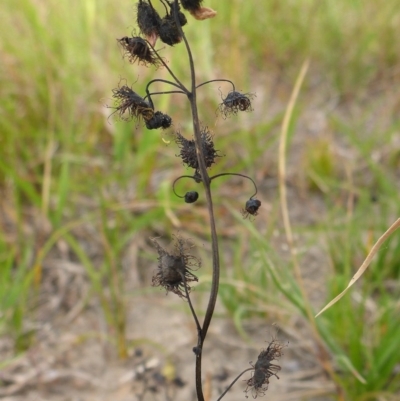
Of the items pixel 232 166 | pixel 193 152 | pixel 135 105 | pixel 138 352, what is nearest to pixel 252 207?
pixel 193 152

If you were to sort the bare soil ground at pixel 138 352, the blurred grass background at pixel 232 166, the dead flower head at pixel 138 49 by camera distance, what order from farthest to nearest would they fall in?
the blurred grass background at pixel 232 166, the bare soil ground at pixel 138 352, the dead flower head at pixel 138 49

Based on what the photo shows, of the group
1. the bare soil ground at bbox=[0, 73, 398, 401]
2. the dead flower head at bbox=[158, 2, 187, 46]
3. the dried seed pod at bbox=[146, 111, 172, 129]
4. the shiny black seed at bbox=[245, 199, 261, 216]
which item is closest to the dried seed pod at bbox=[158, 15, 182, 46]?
the dead flower head at bbox=[158, 2, 187, 46]

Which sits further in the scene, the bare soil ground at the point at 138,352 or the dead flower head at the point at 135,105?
the bare soil ground at the point at 138,352

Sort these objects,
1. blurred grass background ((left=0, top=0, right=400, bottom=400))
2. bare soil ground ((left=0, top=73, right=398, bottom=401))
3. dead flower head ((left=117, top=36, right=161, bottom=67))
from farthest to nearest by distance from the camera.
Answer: blurred grass background ((left=0, top=0, right=400, bottom=400)) → bare soil ground ((left=0, top=73, right=398, bottom=401)) → dead flower head ((left=117, top=36, right=161, bottom=67))

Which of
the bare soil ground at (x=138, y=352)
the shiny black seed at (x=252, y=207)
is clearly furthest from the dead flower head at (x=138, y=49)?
the bare soil ground at (x=138, y=352)

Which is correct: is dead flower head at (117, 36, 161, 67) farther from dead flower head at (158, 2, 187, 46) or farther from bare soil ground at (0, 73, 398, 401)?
bare soil ground at (0, 73, 398, 401)

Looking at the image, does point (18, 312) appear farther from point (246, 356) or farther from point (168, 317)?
point (246, 356)

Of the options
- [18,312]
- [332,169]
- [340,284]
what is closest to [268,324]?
[340,284]

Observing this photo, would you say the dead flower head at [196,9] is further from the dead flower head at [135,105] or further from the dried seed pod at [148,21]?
the dead flower head at [135,105]
